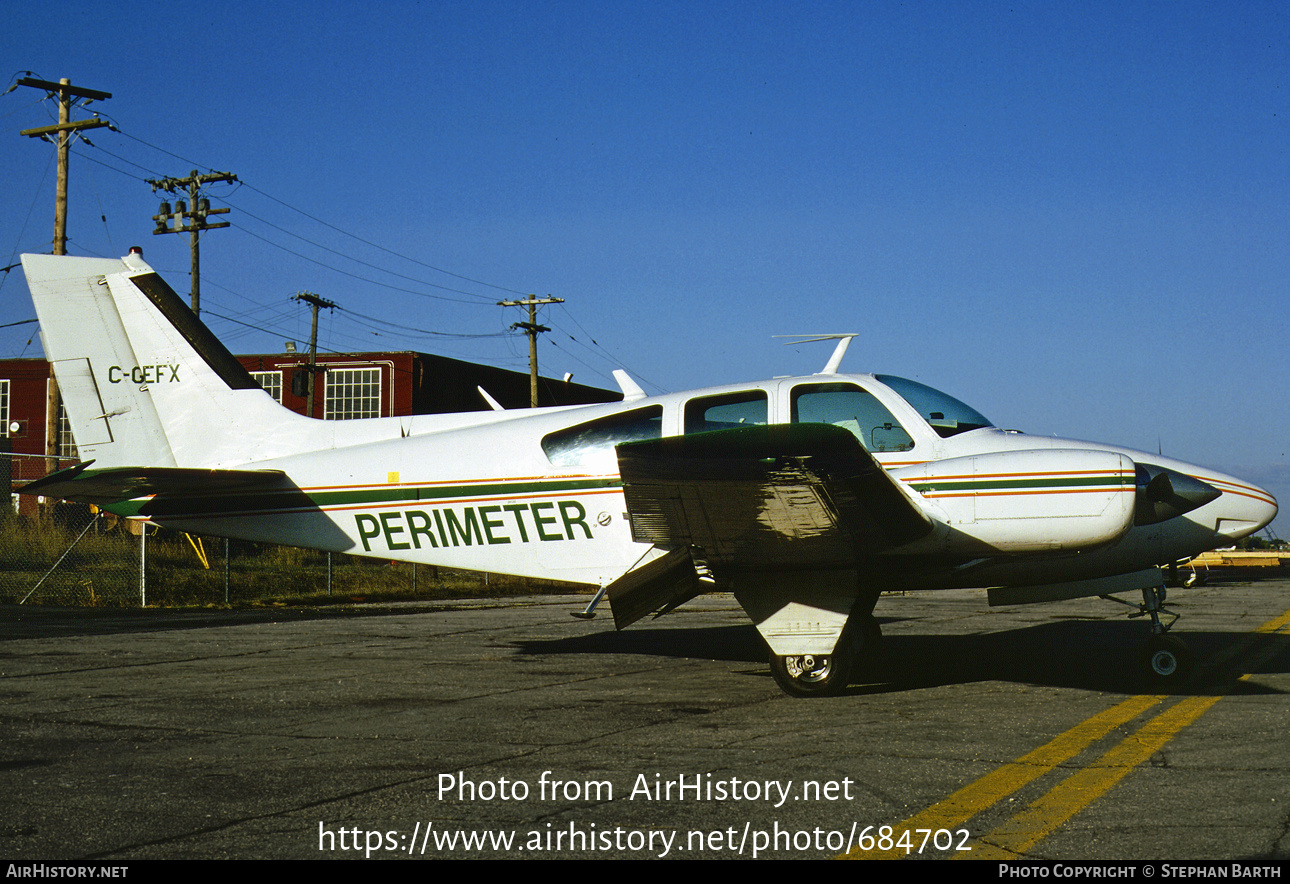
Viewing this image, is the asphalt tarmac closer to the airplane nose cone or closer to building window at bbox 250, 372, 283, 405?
the airplane nose cone

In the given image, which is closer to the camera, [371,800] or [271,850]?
[271,850]

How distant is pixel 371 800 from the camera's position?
14.4 ft

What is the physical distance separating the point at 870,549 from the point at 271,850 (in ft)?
15.4

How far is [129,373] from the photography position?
10125 mm

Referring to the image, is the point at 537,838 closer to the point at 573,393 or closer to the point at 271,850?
the point at 271,850

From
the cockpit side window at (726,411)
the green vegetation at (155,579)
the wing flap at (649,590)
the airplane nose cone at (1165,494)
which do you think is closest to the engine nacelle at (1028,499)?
the airplane nose cone at (1165,494)

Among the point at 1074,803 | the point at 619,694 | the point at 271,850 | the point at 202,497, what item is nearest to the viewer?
the point at 271,850

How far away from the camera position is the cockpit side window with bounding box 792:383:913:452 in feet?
25.4

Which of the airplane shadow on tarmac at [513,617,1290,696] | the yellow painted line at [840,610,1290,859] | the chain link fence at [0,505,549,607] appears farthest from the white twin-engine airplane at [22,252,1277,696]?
the chain link fence at [0,505,549,607]

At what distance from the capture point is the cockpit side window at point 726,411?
7992 millimetres

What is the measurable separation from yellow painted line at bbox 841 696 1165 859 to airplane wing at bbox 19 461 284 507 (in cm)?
692

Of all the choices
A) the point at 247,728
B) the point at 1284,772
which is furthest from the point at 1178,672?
the point at 247,728

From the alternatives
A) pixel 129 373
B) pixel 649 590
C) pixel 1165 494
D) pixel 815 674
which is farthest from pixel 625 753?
pixel 129 373

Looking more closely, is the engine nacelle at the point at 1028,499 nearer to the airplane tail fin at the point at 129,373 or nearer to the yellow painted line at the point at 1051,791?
the yellow painted line at the point at 1051,791
